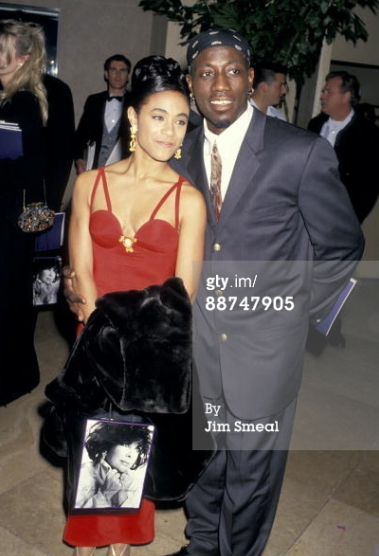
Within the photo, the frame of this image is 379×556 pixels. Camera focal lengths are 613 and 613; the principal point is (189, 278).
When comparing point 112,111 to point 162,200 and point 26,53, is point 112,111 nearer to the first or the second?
point 26,53

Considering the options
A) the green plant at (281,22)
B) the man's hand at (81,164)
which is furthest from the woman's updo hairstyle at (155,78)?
the man's hand at (81,164)

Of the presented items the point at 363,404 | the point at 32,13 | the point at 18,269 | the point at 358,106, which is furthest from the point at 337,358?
the point at 32,13

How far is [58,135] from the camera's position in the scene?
3.90 m

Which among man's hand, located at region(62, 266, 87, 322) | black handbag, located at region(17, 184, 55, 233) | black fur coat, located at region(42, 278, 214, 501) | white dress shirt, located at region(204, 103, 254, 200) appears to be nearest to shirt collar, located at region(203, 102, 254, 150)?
white dress shirt, located at region(204, 103, 254, 200)

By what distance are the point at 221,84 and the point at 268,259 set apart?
64cm

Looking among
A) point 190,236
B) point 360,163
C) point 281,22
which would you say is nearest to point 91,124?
point 281,22

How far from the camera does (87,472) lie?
2201 millimetres

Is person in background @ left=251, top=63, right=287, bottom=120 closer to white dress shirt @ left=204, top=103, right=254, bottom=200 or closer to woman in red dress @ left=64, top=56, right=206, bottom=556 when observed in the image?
white dress shirt @ left=204, top=103, right=254, bottom=200

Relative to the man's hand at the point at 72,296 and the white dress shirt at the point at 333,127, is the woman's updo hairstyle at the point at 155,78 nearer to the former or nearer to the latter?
the man's hand at the point at 72,296

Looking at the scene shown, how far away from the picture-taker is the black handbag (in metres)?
3.37

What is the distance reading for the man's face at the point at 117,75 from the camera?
21.0ft

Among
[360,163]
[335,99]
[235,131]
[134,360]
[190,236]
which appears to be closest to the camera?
[134,360]

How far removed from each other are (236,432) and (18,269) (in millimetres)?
1825

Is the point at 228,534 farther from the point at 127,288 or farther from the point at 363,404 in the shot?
the point at 363,404
